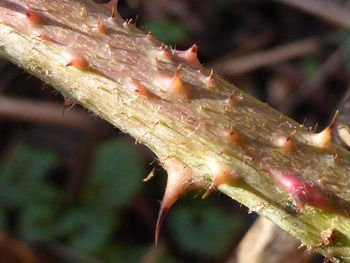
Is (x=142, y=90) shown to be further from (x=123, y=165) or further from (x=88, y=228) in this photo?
(x=123, y=165)

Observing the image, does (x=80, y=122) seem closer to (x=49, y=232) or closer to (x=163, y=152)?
(x=49, y=232)

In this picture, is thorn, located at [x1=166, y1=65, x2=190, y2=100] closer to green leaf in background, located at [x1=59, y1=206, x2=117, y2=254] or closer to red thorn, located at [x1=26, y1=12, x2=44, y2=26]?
red thorn, located at [x1=26, y1=12, x2=44, y2=26]

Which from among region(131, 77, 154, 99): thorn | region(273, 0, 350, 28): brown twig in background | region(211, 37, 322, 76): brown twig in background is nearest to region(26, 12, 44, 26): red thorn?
region(131, 77, 154, 99): thorn

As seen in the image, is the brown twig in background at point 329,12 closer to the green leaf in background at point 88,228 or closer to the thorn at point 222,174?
the green leaf in background at point 88,228

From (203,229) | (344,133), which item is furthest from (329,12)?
(344,133)

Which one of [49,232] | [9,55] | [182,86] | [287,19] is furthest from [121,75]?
[287,19]

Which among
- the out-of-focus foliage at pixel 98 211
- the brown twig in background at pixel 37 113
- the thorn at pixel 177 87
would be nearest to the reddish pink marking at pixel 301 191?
the thorn at pixel 177 87

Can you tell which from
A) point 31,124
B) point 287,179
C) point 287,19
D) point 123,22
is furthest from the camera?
point 287,19
